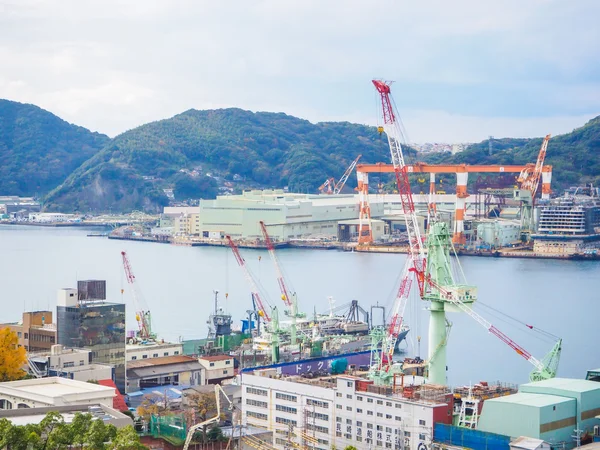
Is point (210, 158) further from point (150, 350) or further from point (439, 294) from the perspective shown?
point (439, 294)

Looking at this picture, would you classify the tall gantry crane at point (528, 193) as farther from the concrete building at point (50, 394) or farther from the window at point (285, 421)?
the concrete building at point (50, 394)

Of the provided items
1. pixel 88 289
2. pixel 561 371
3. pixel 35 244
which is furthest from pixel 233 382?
pixel 35 244

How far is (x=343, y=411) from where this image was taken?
870cm

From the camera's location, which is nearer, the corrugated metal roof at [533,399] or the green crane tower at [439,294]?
the corrugated metal roof at [533,399]

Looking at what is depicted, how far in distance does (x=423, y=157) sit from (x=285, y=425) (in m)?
47.0

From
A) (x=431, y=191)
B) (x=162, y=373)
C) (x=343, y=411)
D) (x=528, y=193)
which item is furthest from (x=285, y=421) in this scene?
(x=528, y=193)

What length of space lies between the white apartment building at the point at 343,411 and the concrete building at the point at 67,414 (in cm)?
122

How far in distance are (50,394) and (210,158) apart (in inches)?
1919

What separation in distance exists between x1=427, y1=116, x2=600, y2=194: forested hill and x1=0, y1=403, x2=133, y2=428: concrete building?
34008mm

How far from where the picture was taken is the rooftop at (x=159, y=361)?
1155cm

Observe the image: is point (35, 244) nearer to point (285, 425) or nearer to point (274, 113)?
point (285, 425)

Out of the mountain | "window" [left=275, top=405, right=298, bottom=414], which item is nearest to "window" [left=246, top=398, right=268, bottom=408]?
"window" [left=275, top=405, right=298, bottom=414]

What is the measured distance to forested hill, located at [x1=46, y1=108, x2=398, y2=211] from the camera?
163 ft

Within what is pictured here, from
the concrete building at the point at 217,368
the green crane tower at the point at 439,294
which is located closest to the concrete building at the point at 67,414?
the green crane tower at the point at 439,294
